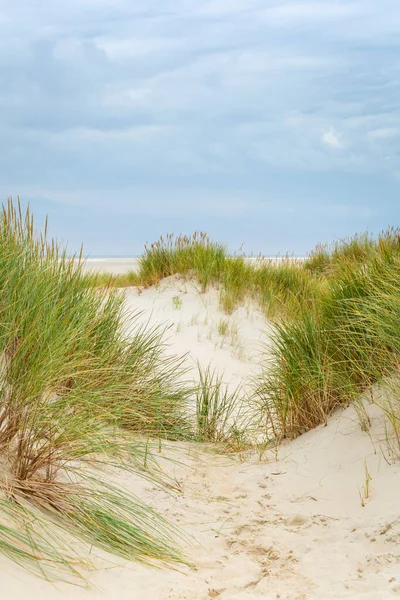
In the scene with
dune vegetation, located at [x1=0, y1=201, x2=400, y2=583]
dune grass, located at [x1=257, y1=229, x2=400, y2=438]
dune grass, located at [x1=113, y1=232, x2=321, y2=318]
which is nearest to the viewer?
dune vegetation, located at [x1=0, y1=201, x2=400, y2=583]

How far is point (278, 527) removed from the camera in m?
3.32

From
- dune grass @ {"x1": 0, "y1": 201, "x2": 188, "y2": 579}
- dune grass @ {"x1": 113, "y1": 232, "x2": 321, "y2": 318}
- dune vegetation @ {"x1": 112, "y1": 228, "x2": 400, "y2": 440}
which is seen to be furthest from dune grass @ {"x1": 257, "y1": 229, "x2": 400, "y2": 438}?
dune grass @ {"x1": 113, "y1": 232, "x2": 321, "y2": 318}

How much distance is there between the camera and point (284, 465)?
4.18 metres

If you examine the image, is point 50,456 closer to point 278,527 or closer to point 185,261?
point 278,527

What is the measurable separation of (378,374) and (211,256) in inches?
233

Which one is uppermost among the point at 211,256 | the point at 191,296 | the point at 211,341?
the point at 211,256

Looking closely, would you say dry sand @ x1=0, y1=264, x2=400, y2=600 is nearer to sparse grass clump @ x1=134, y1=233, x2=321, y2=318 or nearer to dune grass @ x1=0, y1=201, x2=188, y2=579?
dune grass @ x1=0, y1=201, x2=188, y2=579

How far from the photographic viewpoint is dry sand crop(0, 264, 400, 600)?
2.49m

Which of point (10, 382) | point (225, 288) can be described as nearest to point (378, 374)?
point (10, 382)

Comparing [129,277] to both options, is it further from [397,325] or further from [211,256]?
[397,325]

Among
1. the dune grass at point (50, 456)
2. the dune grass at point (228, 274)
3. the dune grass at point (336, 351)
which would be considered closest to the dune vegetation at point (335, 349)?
the dune grass at point (336, 351)

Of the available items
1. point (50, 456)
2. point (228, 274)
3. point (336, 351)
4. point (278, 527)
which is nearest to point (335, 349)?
point (336, 351)

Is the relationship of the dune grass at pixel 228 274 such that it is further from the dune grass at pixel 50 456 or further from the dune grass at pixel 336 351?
the dune grass at pixel 50 456

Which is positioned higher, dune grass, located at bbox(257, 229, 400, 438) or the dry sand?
dune grass, located at bbox(257, 229, 400, 438)
